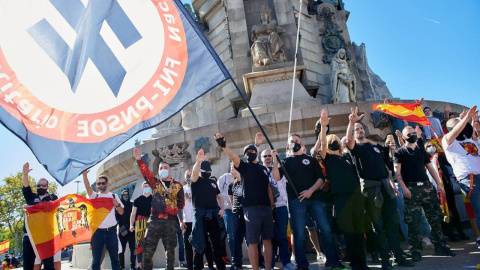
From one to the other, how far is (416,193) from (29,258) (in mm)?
6300

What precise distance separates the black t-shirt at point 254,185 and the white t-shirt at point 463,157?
3015 mm

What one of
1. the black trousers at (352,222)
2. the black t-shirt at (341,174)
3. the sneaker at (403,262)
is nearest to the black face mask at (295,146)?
the black t-shirt at (341,174)

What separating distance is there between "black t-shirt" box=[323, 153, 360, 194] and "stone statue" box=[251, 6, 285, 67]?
7.74 metres

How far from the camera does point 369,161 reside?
5.20m

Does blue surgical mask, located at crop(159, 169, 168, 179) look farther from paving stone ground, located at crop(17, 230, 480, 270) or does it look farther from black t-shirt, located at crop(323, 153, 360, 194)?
black t-shirt, located at crop(323, 153, 360, 194)

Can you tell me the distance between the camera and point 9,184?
123 ft

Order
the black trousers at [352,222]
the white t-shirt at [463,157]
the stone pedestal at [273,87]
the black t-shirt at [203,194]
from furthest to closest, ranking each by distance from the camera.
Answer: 1. the stone pedestal at [273,87]
2. the black t-shirt at [203,194]
3. the white t-shirt at [463,157]
4. the black trousers at [352,222]

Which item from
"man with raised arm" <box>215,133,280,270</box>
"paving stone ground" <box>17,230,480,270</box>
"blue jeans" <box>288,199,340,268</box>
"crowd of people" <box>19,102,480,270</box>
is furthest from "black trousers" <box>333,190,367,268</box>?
"man with raised arm" <box>215,133,280,270</box>

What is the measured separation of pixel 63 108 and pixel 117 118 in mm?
720

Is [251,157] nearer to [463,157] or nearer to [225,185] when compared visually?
[225,185]

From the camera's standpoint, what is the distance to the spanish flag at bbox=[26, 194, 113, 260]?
6.08 m

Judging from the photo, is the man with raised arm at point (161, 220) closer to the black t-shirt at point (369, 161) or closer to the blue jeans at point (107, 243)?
the blue jeans at point (107, 243)

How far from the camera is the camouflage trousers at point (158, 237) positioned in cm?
545

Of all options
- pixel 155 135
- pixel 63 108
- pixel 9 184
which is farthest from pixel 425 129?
pixel 9 184
